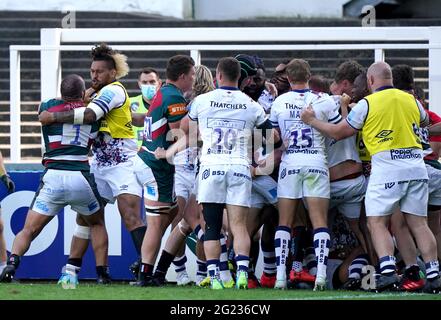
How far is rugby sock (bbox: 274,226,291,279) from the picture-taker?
1291 centimetres

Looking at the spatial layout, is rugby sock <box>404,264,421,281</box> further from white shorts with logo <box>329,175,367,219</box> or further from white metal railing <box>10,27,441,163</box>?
white metal railing <box>10,27,441,163</box>

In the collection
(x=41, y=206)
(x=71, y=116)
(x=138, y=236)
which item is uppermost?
(x=71, y=116)

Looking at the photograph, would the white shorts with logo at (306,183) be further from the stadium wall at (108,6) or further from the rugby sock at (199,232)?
the stadium wall at (108,6)

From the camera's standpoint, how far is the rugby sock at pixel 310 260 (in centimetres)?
1352

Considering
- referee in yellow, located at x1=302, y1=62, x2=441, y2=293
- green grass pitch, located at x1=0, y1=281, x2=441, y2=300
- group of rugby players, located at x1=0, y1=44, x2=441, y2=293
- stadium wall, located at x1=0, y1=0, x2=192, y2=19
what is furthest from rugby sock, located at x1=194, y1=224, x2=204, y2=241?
stadium wall, located at x1=0, y1=0, x2=192, y2=19

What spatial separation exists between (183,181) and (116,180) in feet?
2.23

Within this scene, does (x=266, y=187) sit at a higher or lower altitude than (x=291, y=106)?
lower

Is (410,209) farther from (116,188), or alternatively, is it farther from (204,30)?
(204,30)

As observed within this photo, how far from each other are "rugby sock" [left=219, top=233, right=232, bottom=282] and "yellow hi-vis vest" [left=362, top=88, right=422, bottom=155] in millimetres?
1826

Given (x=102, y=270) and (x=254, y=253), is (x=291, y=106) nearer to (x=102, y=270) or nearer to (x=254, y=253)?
(x=254, y=253)

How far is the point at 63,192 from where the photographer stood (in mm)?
13375

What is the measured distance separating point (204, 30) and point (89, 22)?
7104 mm

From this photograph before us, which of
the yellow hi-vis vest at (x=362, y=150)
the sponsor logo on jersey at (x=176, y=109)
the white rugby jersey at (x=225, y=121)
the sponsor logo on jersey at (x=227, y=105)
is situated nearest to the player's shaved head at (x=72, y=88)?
the sponsor logo on jersey at (x=176, y=109)

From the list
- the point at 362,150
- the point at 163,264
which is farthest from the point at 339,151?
the point at 163,264
